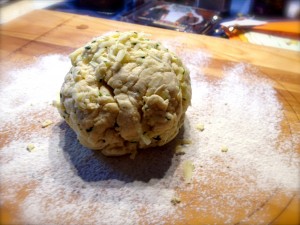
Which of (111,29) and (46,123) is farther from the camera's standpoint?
(111,29)

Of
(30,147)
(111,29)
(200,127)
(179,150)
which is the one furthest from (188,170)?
(111,29)

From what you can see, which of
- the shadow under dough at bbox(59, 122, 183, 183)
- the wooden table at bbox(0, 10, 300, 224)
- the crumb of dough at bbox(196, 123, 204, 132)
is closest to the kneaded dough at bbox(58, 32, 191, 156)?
the shadow under dough at bbox(59, 122, 183, 183)

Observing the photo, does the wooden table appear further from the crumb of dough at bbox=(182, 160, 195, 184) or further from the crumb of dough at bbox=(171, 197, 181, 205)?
the crumb of dough at bbox=(171, 197, 181, 205)

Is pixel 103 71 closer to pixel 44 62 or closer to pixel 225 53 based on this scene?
pixel 44 62

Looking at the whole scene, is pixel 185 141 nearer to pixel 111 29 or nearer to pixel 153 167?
pixel 153 167

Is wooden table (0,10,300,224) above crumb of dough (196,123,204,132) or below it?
Answer: above

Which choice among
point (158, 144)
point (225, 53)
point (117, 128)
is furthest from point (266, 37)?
point (117, 128)
